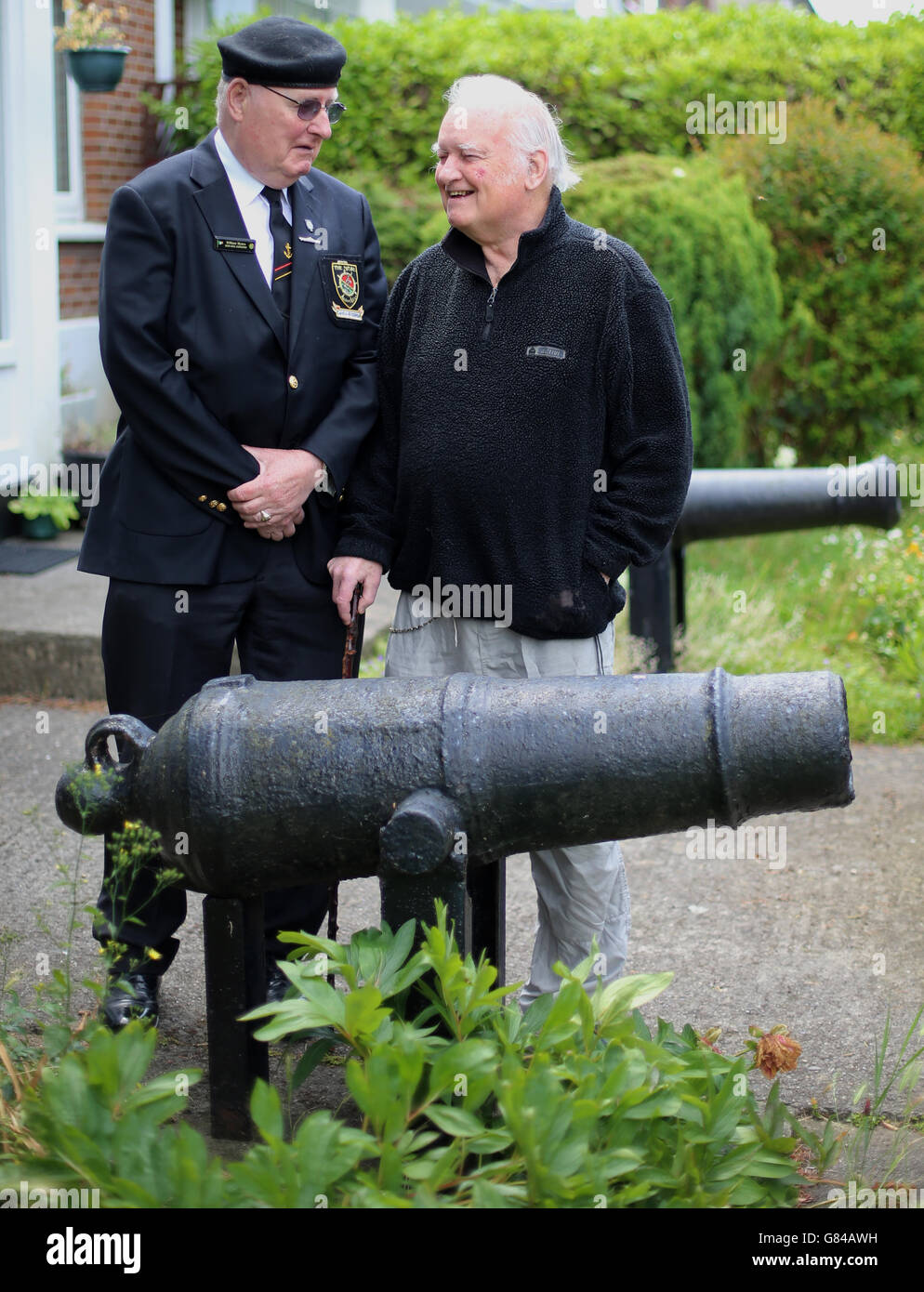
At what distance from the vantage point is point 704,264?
834 centimetres

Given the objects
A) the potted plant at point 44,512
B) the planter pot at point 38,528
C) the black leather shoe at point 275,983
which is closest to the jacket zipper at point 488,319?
the black leather shoe at point 275,983

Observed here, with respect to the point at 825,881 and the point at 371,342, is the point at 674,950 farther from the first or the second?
the point at 371,342

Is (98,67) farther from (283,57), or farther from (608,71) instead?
(283,57)

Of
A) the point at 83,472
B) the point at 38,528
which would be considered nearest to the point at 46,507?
the point at 38,528

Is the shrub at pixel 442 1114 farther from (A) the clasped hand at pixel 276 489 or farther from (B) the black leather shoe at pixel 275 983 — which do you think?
(A) the clasped hand at pixel 276 489

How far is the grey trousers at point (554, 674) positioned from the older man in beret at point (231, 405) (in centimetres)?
28

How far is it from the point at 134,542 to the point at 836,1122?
1957 mm

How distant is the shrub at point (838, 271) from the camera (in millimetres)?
9883

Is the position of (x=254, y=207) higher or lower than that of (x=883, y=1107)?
higher

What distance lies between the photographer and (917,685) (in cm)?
666

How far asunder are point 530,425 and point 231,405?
0.68 meters
